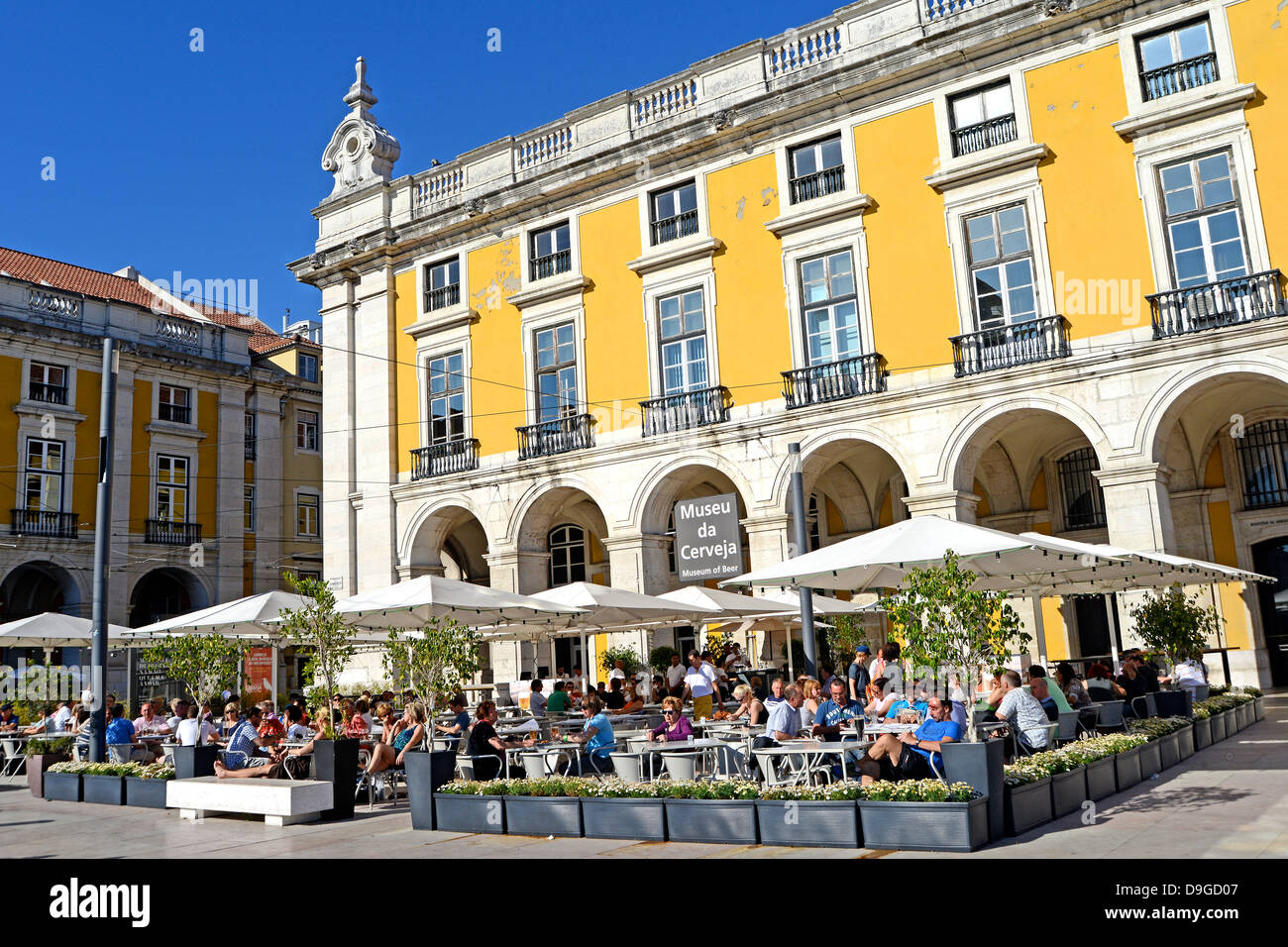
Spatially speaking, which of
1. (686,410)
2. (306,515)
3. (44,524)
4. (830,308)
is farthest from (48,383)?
(830,308)

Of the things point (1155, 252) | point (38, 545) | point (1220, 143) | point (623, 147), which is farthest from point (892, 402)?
point (38, 545)

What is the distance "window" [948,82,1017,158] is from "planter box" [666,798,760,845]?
51.2 feet

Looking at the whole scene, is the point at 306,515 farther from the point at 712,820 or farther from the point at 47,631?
the point at 712,820

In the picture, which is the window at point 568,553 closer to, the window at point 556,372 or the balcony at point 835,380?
the window at point 556,372

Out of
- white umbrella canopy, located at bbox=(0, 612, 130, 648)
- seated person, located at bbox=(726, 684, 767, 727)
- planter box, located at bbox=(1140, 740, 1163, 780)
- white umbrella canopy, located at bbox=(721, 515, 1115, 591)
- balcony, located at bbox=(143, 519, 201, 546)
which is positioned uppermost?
balcony, located at bbox=(143, 519, 201, 546)

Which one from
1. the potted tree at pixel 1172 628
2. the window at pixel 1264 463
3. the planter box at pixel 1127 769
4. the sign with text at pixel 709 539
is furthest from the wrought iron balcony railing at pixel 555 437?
the planter box at pixel 1127 769

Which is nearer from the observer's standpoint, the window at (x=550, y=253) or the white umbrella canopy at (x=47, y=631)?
the white umbrella canopy at (x=47, y=631)

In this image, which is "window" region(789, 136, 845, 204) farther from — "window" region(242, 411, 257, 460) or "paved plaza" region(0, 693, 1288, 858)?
"window" region(242, 411, 257, 460)

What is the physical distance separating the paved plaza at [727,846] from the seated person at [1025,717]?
2.77 ft

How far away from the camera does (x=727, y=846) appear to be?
852cm

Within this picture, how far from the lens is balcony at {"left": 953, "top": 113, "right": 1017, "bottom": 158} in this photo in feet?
65.6

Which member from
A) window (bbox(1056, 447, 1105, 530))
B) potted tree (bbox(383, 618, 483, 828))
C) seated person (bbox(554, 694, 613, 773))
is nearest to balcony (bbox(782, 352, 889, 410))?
window (bbox(1056, 447, 1105, 530))

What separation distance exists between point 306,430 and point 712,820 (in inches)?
1416

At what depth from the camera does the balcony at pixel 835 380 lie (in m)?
20.8
